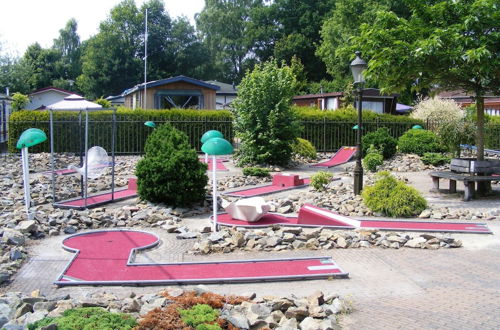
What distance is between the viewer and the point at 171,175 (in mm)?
10461

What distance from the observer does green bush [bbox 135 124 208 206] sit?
1045 centimetres

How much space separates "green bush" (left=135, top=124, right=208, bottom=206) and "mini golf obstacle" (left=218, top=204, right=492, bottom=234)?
1284mm

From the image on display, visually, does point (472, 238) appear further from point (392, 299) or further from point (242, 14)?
point (242, 14)

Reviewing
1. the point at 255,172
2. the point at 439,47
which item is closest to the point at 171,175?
the point at 255,172

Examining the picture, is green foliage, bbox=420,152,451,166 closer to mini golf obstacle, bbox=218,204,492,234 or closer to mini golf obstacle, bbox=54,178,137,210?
mini golf obstacle, bbox=218,204,492,234

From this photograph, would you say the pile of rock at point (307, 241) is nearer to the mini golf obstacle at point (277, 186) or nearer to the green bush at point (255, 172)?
the mini golf obstacle at point (277, 186)

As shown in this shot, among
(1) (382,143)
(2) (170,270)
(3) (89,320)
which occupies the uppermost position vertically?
(1) (382,143)

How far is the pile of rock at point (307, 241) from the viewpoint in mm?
7910

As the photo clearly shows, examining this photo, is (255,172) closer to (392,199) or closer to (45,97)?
(392,199)

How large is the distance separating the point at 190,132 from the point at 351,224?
14463mm

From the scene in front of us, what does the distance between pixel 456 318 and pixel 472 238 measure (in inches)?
154

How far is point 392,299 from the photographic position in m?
5.65

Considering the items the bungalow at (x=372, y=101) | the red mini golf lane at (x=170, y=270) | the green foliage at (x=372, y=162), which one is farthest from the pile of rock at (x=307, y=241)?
the bungalow at (x=372, y=101)

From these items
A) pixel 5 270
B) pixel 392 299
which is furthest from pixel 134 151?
pixel 392 299
